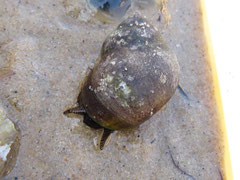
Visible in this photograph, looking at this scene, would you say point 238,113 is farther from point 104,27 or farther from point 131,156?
point 104,27

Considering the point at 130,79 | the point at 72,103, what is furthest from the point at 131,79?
the point at 72,103

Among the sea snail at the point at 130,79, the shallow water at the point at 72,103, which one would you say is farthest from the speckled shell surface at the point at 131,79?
the shallow water at the point at 72,103

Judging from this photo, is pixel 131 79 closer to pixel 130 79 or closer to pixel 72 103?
pixel 130 79

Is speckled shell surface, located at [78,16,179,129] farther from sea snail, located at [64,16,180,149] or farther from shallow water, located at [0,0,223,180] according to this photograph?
shallow water, located at [0,0,223,180]

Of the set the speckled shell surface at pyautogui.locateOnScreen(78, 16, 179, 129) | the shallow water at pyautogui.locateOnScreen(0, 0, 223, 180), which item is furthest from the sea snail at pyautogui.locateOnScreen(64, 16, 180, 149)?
the shallow water at pyautogui.locateOnScreen(0, 0, 223, 180)

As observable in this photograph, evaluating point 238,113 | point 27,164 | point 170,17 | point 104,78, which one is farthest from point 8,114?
point 238,113

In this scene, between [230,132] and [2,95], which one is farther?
[230,132]
